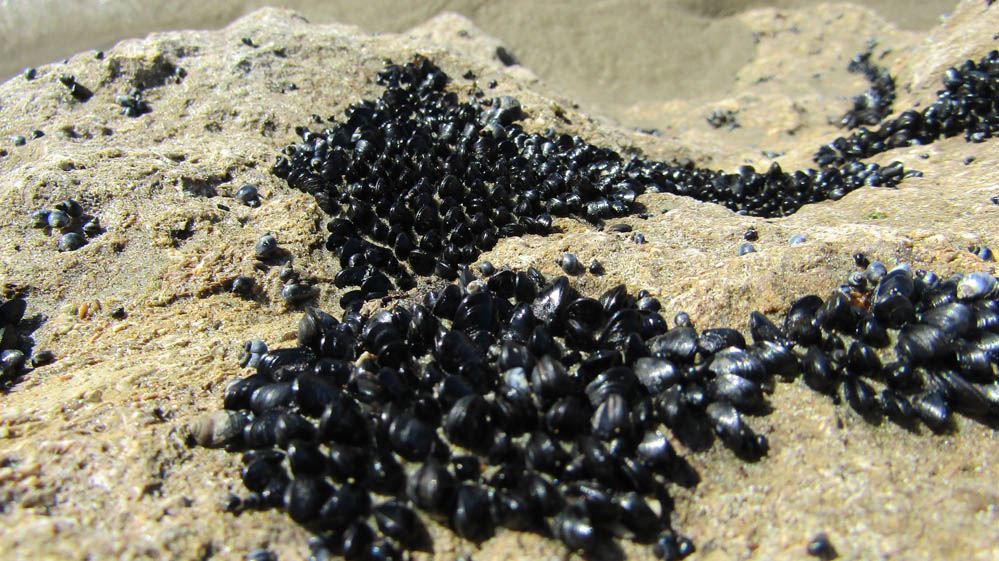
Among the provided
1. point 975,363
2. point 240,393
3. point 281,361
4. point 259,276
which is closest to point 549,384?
point 281,361

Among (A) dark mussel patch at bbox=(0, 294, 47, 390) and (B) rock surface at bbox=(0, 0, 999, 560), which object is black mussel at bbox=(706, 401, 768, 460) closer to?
(B) rock surface at bbox=(0, 0, 999, 560)

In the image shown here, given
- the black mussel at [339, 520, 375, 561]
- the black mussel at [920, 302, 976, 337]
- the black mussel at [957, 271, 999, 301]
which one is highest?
the black mussel at [957, 271, 999, 301]

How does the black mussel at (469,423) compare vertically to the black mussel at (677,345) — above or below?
below

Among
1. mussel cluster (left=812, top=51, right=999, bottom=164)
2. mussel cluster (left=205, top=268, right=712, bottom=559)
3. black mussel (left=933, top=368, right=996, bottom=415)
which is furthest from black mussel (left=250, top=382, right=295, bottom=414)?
mussel cluster (left=812, top=51, right=999, bottom=164)

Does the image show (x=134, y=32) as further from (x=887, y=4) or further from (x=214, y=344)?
(x=887, y=4)

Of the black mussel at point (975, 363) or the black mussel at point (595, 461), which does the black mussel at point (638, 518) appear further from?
the black mussel at point (975, 363)

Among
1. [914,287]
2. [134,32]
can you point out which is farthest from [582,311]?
[134,32]

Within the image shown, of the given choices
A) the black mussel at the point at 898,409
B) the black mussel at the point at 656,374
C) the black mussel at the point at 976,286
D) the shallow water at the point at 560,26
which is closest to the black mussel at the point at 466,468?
the black mussel at the point at 656,374
